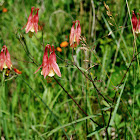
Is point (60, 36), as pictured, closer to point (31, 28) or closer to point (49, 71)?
point (31, 28)

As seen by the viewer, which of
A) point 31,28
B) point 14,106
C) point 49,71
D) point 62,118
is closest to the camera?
point 49,71

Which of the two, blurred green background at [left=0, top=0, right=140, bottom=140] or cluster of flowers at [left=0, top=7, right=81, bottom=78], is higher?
cluster of flowers at [left=0, top=7, right=81, bottom=78]

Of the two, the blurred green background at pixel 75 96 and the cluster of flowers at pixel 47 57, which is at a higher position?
the cluster of flowers at pixel 47 57

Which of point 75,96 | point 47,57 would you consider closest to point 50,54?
point 47,57

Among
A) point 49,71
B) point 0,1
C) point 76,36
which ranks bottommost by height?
point 49,71

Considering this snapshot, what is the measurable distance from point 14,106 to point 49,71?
3.50 ft

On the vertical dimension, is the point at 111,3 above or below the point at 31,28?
above

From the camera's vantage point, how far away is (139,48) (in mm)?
1772

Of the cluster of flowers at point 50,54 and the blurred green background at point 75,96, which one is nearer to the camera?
the cluster of flowers at point 50,54

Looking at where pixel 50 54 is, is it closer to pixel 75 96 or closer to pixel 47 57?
pixel 47 57

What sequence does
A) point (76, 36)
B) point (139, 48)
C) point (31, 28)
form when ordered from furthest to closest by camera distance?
point (139, 48)
point (31, 28)
point (76, 36)

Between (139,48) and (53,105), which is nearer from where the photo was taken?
(139,48)

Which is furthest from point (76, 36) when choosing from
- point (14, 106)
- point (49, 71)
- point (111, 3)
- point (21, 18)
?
point (21, 18)

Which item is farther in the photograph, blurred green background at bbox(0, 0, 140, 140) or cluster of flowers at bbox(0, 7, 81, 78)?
blurred green background at bbox(0, 0, 140, 140)
